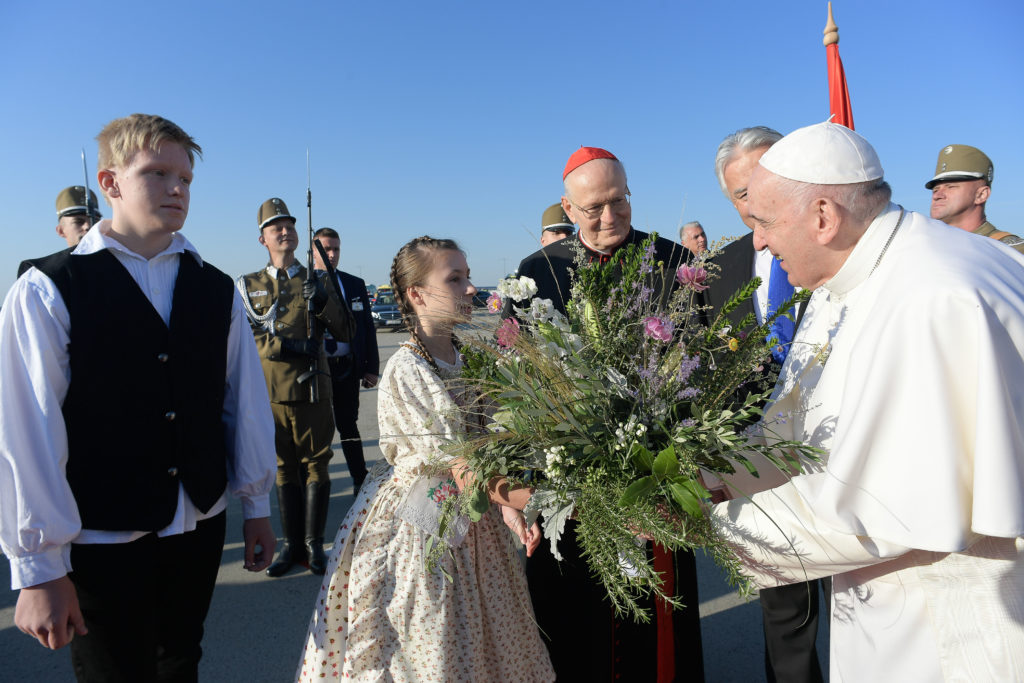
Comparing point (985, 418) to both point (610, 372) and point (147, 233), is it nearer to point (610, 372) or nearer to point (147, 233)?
point (610, 372)

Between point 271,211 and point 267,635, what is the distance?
9.95 feet

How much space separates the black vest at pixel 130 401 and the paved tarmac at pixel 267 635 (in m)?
1.64

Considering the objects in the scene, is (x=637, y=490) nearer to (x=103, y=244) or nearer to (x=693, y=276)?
(x=693, y=276)

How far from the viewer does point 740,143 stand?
278 cm

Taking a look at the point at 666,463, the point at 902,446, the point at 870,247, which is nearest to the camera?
the point at 902,446

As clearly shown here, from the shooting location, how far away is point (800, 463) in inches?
59.4

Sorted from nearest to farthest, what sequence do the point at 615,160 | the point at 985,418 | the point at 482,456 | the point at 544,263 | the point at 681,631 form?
the point at 985,418
the point at 482,456
the point at 681,631
the point at 615,160
the point at 544,263

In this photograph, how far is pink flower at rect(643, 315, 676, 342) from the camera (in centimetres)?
146

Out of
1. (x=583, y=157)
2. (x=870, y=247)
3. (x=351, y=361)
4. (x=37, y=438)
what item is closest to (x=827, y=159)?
(x=870, y=247)

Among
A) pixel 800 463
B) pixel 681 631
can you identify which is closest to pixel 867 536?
pixel 800 463

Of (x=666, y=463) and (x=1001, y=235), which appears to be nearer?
(x=666, y=463)

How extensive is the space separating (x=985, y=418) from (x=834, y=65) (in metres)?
2.66

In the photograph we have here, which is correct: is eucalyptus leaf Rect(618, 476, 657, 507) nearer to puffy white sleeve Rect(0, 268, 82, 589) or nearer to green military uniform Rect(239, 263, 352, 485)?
puffy white sleeve Rect(0, 268, 82, 589)

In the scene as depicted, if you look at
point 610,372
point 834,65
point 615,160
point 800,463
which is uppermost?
point 834,65
